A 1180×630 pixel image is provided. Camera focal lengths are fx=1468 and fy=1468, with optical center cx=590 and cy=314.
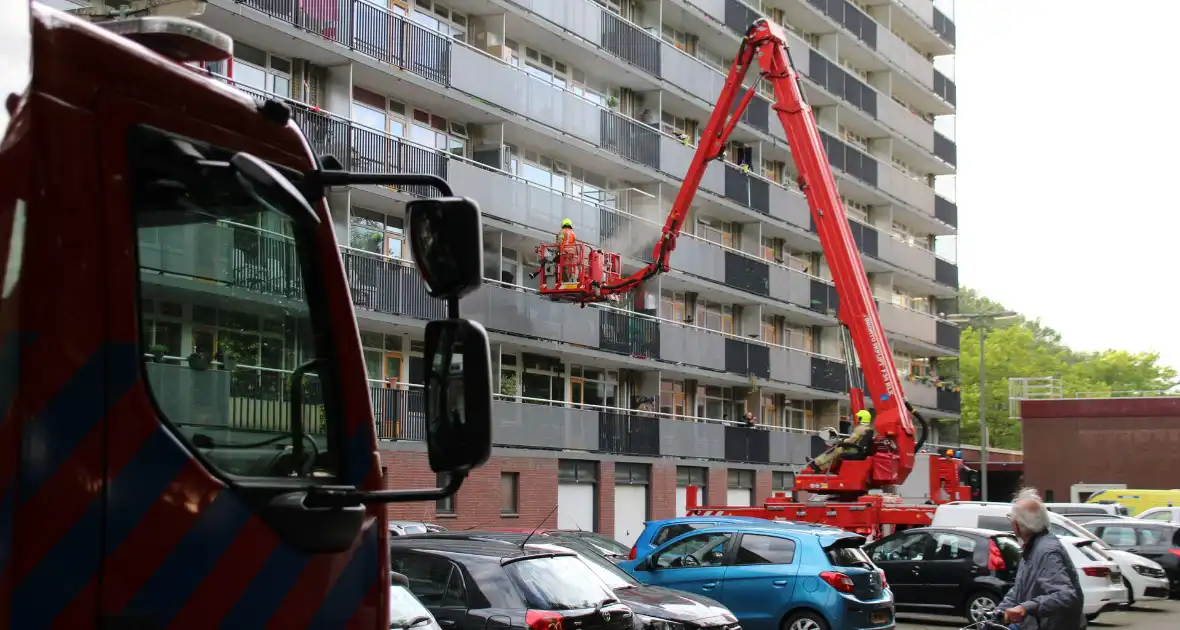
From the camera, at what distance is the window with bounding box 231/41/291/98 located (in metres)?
27.3

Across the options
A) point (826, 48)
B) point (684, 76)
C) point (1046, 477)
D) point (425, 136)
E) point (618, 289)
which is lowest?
point (1046, 477)

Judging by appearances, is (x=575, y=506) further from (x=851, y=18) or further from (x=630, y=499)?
(x=851, y=18)

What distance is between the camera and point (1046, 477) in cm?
6444

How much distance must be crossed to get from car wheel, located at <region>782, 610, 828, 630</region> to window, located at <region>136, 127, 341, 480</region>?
1302cm

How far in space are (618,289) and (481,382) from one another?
26589 millimetres

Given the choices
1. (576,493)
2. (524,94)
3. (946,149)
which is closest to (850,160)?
(946,149)

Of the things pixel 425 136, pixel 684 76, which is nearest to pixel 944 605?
pixel 425 136

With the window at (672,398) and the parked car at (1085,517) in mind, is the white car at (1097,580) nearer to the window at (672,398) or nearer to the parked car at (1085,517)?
the parked car at (1085,517)

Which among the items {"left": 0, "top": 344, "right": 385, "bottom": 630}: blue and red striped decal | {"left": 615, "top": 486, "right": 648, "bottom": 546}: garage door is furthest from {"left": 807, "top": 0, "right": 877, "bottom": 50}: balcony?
{"left": 0, "top": 344, "right": 385, "bottom": 630}: blue and red striped decal

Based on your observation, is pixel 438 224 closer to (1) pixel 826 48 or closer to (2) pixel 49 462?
(2) pixel 49 462

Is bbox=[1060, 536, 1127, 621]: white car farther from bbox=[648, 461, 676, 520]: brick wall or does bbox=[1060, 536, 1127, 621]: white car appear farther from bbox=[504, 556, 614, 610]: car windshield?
bbox=[648, 461, 676, 520]: brick wall

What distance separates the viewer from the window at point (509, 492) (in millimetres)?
34062

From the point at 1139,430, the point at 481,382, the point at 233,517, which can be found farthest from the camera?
the point at 1139,430

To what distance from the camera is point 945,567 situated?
21.6 m
